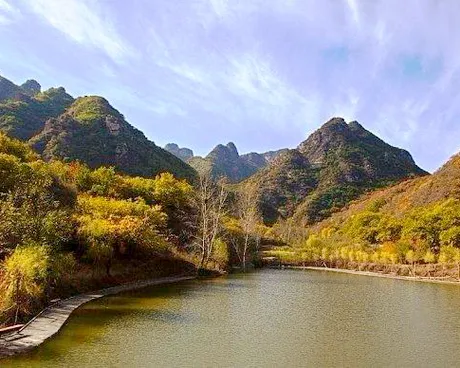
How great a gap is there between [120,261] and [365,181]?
96.8 meters

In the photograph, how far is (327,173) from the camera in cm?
12100

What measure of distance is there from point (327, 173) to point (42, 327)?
110587mm

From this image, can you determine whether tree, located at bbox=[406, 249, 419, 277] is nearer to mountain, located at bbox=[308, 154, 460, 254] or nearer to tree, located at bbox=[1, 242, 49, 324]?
mountain, located at bbox=[308, 154, 460, 254]

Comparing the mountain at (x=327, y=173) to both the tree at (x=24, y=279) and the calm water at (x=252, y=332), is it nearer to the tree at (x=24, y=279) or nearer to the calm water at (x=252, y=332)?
the calm water at (x=252, y=332)

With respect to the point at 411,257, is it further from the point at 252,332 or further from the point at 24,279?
the point at 24,279

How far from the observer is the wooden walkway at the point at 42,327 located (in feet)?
40.4

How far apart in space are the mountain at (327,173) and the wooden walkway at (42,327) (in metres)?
83.6

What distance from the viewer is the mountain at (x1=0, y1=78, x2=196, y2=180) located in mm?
63344

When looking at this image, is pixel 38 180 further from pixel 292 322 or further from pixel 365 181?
pixel 365 181

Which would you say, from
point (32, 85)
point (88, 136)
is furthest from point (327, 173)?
point (32, 85)

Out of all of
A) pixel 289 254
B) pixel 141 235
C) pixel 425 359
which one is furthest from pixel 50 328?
pixel 289 254

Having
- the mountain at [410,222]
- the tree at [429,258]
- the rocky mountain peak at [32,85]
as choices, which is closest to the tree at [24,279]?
the mountain at [410,222]

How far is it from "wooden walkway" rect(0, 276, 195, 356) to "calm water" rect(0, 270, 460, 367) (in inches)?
13.5

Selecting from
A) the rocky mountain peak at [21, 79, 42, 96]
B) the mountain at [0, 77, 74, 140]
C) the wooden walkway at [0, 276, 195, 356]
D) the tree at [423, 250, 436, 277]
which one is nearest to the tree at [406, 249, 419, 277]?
the tree at [423, 250, 436, 277]
